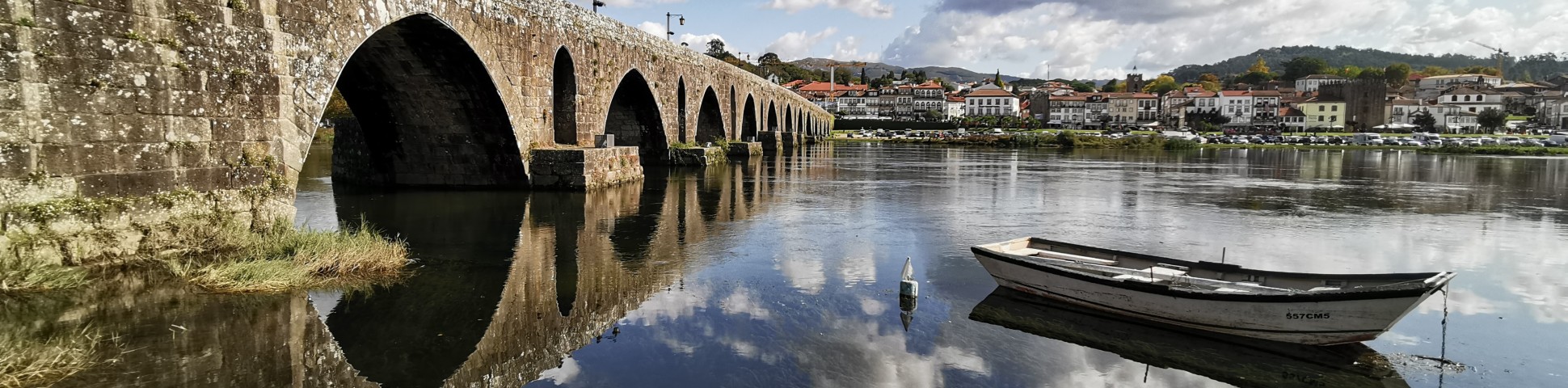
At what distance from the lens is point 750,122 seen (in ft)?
179

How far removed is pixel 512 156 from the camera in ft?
69.4

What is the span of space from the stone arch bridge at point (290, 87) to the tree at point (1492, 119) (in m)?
116

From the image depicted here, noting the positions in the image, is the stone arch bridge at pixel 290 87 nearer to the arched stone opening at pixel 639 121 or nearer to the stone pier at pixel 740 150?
the arched stone opening at pixel 639 121

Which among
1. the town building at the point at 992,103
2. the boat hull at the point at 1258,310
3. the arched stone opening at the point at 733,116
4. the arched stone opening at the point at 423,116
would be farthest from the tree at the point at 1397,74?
the boat hull at the point at 1258,310

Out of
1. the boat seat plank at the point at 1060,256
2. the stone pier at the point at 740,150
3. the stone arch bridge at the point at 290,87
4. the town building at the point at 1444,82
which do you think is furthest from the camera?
the town building at the point at 1444,82

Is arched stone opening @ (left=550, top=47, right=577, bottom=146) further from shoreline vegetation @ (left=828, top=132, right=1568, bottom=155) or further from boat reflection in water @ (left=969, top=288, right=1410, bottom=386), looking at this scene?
shoreline vegetation @ (left=828, top=132, right=1568, bottom=155)

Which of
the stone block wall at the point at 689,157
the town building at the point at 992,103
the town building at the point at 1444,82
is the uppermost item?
the town building at the point at 1444,82

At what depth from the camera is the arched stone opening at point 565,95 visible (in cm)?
2300

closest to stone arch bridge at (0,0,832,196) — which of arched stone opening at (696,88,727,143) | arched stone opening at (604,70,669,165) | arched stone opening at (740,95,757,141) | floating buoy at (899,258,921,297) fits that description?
arched stone opening at (604,70,669,165)

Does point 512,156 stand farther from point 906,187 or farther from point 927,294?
point 927,294

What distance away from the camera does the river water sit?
23.3ft

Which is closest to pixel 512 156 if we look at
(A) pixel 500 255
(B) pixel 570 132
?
(B) pixel 570 132

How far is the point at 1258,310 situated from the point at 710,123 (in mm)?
38092

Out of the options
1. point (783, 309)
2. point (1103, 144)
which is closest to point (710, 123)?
point (783, 309)
